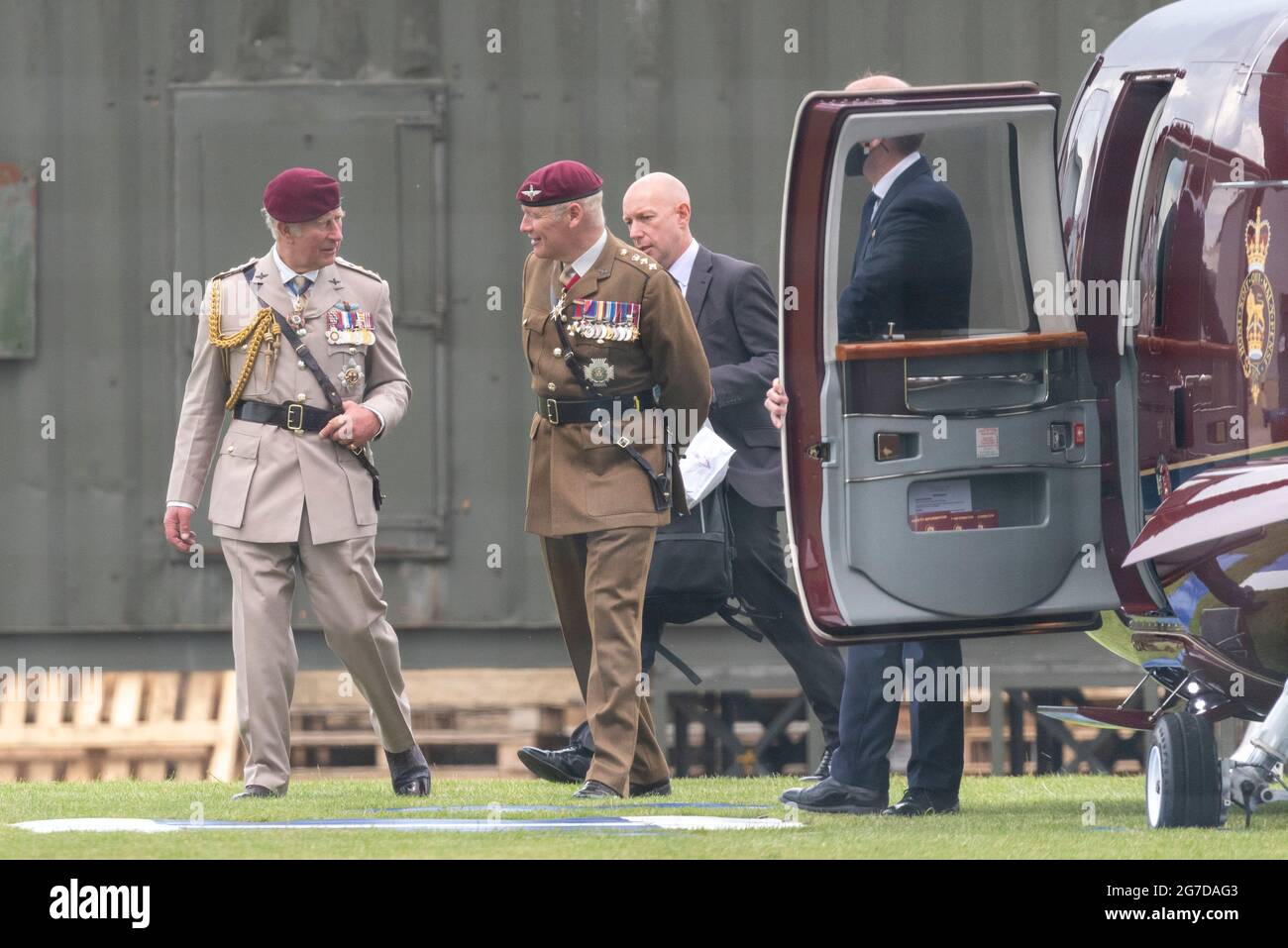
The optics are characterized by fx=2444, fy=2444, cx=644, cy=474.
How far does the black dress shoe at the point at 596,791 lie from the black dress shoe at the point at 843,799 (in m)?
0.52

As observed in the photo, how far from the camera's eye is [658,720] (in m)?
9.55

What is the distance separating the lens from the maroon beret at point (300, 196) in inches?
266

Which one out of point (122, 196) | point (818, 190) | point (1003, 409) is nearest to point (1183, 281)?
point (1003, 409)

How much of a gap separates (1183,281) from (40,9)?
17.2ft

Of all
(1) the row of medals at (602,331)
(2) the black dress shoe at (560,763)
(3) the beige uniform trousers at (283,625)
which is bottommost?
(2) the black dress shoe at (560,763)

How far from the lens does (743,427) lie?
762 cm

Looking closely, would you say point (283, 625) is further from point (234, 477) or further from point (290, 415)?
point (290, 415)

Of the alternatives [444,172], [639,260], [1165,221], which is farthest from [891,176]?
[444,172]

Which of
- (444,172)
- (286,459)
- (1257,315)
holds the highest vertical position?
(444,172)

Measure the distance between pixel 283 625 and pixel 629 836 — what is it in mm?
1545

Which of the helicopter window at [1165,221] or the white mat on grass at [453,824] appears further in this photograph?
the helicopter window at [1165,221]

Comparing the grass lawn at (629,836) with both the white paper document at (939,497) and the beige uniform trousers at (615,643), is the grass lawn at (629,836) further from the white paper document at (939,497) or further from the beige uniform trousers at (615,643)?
the white paper document at (939,497)

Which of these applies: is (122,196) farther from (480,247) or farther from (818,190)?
(818,190)

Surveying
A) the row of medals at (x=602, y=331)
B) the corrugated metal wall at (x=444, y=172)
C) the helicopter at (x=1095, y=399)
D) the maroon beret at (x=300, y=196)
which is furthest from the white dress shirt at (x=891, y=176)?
the corrugated metal wall at (x=444, y=172)
